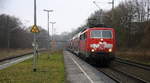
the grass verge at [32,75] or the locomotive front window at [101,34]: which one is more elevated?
the locomotive front window at [101,34]

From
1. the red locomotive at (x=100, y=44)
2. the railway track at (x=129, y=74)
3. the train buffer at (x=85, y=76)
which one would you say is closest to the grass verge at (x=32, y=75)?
the train buffer at (x=85, y=76)

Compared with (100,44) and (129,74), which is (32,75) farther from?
(100,44)

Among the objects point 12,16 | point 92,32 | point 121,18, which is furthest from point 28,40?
point 92,32

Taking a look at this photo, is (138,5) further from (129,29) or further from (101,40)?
(101,40)

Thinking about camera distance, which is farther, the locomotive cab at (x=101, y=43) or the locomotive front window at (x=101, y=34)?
the locomotive front window at (x=101, y=34)

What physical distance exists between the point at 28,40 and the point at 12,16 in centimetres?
1016

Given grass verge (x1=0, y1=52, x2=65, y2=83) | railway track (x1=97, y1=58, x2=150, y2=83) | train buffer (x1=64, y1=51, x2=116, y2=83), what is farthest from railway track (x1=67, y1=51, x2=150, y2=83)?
grass verge (x1=0, y1=52, x2=65, y2=83)

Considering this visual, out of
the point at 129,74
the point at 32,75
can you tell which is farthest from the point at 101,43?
the point at 32,75

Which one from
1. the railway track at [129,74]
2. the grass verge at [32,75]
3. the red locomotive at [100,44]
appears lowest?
the railway track at [129,74]

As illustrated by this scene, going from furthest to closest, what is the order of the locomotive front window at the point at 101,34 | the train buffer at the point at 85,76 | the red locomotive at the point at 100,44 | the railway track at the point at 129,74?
the locomotive front window at the point at 101,34 → the red locomotive at the point at 100,44 → the railway track at the point at 129,74 → the train buffer at the point at 85,76

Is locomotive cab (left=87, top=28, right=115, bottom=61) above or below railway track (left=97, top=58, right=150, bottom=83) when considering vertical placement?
above

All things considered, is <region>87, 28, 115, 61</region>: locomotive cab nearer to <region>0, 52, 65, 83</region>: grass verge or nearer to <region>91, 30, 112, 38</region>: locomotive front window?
<region>91, 30, 112, 38</region>: locomotive front window

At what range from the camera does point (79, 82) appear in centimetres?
1481

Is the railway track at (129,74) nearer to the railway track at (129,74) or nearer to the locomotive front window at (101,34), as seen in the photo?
the railway track at (129,74)
